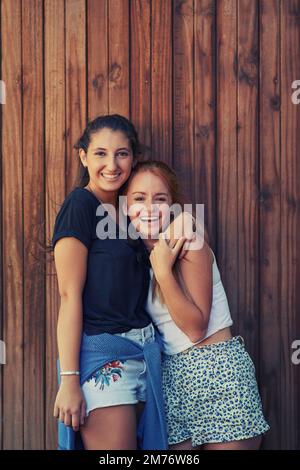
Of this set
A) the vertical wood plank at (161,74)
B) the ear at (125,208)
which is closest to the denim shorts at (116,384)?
the ear at (125,208)

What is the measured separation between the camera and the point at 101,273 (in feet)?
8.21

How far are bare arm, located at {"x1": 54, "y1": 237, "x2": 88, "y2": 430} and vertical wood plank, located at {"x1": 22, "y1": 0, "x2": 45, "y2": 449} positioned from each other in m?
0.60

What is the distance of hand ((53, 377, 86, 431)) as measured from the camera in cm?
236

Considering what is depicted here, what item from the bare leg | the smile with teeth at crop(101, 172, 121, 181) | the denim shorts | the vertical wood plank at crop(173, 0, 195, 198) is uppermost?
the vertical wood plank at crop(173, 0, 195, 198)

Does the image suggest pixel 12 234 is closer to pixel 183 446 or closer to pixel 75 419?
pixel 75 419

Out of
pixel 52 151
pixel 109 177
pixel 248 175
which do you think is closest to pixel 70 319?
pixel 109 177

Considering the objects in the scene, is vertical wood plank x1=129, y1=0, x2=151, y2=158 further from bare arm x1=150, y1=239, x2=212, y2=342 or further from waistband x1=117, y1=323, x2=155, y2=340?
waistband x1=117, y1=323, x2=155, y2=340

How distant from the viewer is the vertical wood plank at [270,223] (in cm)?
307

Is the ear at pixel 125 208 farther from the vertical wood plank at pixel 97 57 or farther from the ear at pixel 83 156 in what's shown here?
the vertical wood plank at pixel 97 57

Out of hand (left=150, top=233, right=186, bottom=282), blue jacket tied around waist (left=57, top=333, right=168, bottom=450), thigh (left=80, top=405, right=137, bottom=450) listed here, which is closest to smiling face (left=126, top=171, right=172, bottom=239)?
hand (left=150, top=233, right=186, bottom=282)

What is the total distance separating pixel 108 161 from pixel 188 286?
24.0 inches

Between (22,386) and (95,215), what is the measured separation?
3.31ft
